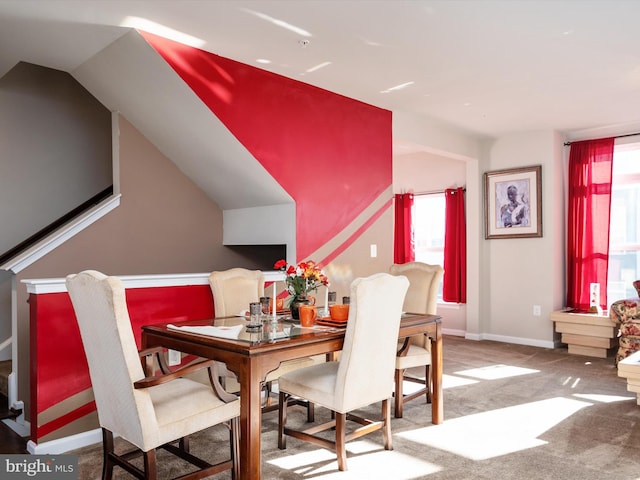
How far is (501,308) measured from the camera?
623 cm

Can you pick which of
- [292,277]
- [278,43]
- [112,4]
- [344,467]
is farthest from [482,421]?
[112,4]

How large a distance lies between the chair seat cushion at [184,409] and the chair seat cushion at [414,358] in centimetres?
132

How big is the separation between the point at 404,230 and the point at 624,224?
2669 mm

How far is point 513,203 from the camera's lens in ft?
19.9

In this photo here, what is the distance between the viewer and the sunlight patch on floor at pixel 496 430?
2.83 meters

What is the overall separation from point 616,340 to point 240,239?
4177mm

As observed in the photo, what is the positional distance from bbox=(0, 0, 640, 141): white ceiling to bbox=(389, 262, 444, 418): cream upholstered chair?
1564mm

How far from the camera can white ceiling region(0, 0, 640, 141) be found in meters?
2.85

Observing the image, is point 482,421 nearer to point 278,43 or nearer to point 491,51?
point 491,51

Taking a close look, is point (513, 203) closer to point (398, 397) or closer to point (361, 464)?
point (398, 397)

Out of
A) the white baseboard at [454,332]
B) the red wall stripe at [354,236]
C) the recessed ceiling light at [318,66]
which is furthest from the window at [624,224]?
the recessed ceiling light at [318,66]

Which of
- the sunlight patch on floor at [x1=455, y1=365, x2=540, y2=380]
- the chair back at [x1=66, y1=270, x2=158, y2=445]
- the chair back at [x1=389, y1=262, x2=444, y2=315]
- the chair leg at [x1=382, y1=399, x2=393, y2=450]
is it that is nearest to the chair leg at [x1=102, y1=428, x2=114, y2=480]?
the chair back at [x1=66, y1=270, x2=158, y2=445]

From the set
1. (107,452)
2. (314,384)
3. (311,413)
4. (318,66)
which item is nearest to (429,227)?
(318,66)

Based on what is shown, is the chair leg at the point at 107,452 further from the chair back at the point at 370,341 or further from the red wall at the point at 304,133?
the red wall at the point at 304,133
